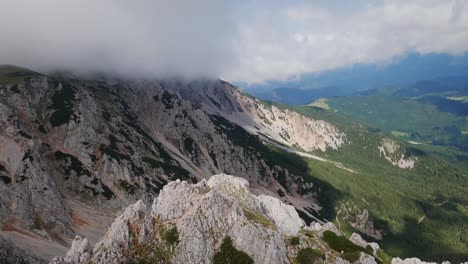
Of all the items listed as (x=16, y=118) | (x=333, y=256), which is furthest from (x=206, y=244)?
(x=16, y=118)

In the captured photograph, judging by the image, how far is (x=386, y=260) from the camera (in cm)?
10381

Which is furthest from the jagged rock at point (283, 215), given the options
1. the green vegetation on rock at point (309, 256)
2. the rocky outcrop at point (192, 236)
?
the green vegetation on rock at point (309, 256)

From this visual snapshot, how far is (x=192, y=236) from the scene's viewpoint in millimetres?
83062

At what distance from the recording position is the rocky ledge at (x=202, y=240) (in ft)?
265

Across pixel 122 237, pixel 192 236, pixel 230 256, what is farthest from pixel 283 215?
pixel 122 237

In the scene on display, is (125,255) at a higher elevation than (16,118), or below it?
below

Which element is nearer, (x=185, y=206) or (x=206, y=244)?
(x=206, y=244)

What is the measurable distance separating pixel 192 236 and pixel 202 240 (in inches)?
77.4

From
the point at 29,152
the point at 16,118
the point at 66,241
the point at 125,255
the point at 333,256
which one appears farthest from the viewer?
the point at 16,118

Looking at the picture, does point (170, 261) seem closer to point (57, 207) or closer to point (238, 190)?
point (238, 190)

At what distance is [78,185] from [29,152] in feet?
77.4

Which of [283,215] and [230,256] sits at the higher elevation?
[283,215]

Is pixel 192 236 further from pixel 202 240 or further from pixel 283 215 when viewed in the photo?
pixel 283 215

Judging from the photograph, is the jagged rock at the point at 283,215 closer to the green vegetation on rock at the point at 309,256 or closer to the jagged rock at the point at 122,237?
the green vegetation on rock at the point at 309,256
